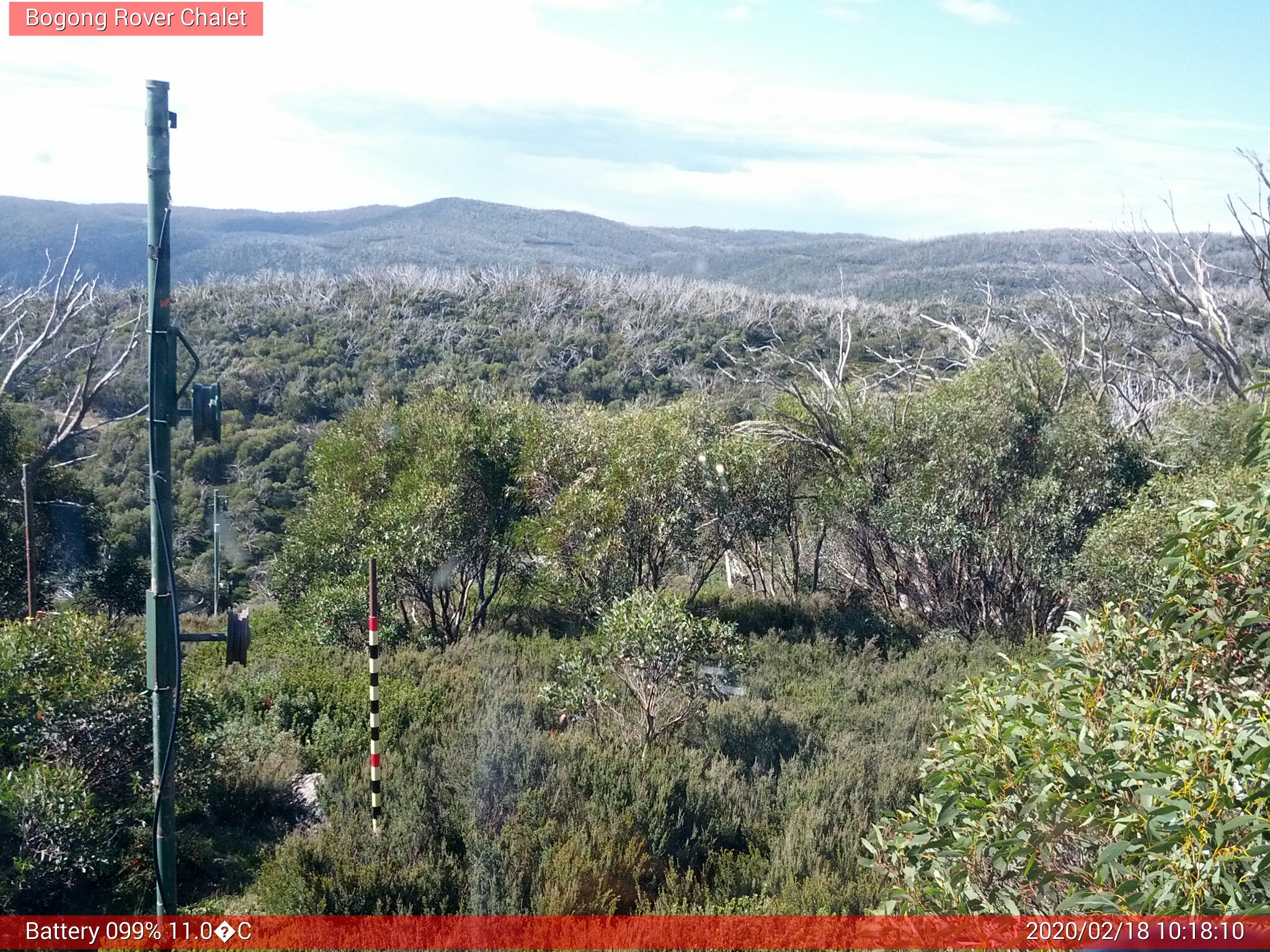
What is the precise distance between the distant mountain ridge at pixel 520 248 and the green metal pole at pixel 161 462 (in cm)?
3593

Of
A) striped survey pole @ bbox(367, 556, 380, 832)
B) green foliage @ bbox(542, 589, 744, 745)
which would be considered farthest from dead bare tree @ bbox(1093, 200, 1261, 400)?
striped survey pole @ bbox(367, 556, 380, 832)

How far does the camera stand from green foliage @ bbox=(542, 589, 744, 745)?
336 inches

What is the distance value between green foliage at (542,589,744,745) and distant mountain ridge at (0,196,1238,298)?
3374cm

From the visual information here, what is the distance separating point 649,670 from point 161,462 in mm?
5050

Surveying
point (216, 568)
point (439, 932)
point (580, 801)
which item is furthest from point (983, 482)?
point (216, 568)

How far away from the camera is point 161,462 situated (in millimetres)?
4477

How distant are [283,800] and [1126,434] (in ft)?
37.2

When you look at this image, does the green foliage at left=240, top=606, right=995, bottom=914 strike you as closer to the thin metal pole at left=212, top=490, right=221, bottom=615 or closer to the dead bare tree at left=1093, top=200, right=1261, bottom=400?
the dead bare tree at left=1093, top=200, right=1261, bottom=400

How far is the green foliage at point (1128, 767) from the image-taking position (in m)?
2.77

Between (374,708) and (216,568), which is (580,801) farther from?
(216,568)

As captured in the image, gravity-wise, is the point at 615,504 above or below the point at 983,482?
below

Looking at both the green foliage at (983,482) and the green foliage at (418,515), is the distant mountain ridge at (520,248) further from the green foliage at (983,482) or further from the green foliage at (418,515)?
the green foliage at (983,482)

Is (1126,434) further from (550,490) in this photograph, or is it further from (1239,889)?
(1239,889)

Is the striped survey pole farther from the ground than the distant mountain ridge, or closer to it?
closer to it
